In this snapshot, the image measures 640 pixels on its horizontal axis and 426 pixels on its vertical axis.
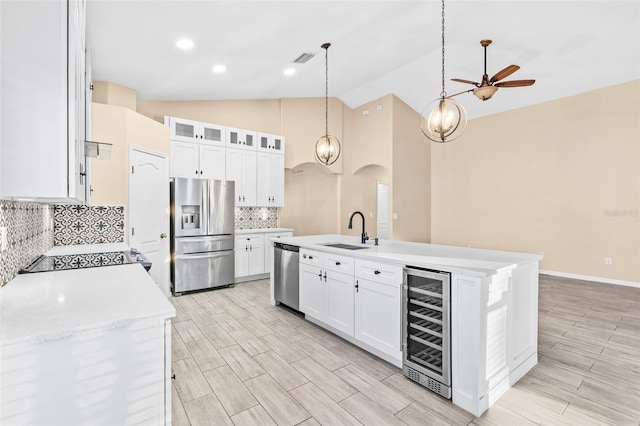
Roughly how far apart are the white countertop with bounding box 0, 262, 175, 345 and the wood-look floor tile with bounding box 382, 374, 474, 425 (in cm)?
176

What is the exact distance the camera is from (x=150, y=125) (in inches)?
173

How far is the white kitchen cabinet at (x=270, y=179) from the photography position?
5.95 metres

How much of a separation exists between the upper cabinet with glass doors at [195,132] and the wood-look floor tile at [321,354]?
3.75 metres

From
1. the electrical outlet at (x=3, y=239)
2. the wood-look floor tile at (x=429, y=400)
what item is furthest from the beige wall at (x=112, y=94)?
the wood-look floor tile at (x=429, y=400)

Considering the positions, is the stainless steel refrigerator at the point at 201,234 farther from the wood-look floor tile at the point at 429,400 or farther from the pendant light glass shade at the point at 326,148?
the wood-look floor tile at the point at 429,400

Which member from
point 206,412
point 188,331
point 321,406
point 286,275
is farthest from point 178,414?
point 286,275

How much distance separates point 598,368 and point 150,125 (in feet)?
18.4

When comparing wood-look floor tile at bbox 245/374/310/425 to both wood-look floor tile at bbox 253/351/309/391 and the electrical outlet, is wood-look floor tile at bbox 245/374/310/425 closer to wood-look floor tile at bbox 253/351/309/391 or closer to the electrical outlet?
wood-look floor tile at bbox 253/351/309/391

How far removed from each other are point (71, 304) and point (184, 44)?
11.3ft

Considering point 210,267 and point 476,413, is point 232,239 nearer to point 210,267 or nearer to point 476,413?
point 210,267

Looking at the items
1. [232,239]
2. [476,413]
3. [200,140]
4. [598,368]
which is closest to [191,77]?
[200,140]

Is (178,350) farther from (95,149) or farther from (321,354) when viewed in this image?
(95,149)

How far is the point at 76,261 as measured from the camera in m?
2.28

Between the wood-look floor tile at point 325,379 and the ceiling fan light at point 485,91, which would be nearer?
the wood-look floor tile at point 325,379
